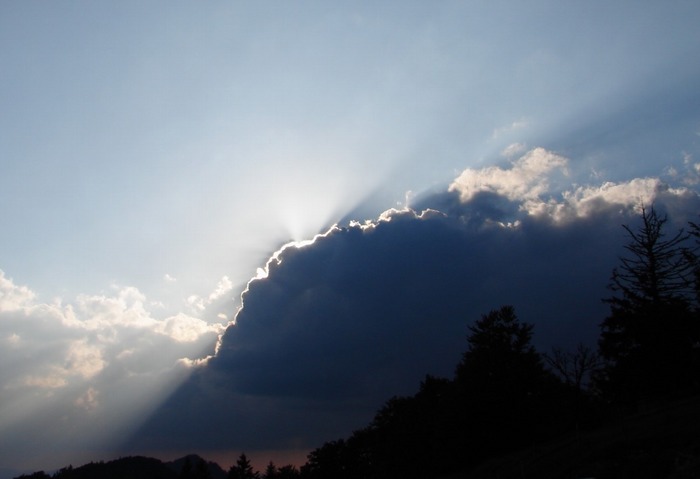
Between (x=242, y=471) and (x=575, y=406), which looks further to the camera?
(x=242, y=471)

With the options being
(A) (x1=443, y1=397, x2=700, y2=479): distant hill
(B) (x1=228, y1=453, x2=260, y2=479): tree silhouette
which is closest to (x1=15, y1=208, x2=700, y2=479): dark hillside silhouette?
(A) (x1=443, y1=397, x2=700, y2=479): distant hill

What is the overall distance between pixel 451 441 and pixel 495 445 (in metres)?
5.25

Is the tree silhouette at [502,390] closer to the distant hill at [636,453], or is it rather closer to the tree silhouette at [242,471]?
the distant hill at [636,453]

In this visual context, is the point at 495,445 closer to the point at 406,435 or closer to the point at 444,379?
the point at 406,435

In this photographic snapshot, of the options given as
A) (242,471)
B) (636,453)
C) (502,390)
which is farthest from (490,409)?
(242,471)

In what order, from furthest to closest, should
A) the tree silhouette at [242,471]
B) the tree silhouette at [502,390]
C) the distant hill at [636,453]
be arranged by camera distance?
the tree silhouette at [242,471] → the tree silhouette at [502,390] → the distant hill at [636,453]

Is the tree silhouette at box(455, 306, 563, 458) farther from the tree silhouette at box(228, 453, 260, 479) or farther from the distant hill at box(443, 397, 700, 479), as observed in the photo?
the tree silhouette at box(228, 453, 260, 479)

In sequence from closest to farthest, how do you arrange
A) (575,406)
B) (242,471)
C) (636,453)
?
1. (636,453)
2. (575,406)
3. (242,471)

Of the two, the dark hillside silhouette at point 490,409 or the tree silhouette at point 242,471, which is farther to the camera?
the tree silhouette at point 242,471

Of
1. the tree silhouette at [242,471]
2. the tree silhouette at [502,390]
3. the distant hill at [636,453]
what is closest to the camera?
the distant hill at [636,453]

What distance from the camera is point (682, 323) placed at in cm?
4997

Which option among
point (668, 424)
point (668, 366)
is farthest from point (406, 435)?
point (668, 424)

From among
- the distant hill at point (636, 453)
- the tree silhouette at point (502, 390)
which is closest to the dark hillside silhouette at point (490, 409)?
the tree silhouette at point (502, 390)

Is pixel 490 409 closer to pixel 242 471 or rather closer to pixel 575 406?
pixel 575 406
